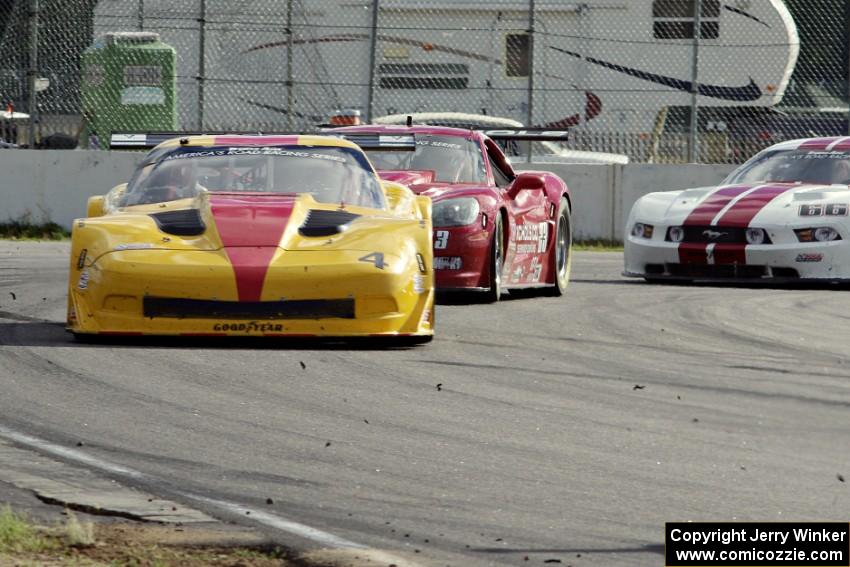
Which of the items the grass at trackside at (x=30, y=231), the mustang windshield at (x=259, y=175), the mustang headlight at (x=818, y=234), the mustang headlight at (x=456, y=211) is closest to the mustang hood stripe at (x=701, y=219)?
the mustang headlight at (x=818, y=234)

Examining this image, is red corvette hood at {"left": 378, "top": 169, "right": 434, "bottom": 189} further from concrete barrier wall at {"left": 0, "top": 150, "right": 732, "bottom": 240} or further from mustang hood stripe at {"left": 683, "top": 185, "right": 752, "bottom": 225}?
concrete barrier wall at {"left": 0, "top": 150, "right": 732, "bottom": 240}

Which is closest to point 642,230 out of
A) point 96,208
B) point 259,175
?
point 259,175

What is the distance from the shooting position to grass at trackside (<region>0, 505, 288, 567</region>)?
13.1ft

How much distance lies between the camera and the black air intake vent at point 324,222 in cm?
791

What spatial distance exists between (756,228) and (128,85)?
28.3 feet

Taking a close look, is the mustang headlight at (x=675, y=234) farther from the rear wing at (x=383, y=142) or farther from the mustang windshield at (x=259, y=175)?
the mustang windshield at (x=259, y=175)

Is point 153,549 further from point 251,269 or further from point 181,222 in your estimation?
point 181,222

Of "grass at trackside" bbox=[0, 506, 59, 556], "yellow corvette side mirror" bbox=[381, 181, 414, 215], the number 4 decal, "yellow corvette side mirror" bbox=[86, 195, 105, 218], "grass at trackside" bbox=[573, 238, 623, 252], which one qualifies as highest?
"yellow corvette side mirror" bbox=[381, 181, 414, 215]

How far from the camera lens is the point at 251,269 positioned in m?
7.51

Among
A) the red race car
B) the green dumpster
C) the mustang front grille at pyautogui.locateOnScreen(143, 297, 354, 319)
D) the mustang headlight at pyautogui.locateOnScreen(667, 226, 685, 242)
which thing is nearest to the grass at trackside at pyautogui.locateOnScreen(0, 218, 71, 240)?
the green dumpster

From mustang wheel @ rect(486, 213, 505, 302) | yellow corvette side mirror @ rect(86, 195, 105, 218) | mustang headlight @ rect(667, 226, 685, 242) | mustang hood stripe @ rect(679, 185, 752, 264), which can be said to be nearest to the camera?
yellow corvette side mirror @ rect(86, 195, 105, 218)

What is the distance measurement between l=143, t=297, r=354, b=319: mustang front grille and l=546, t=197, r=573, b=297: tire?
4189 millimetres

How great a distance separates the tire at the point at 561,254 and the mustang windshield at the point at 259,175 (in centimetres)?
286

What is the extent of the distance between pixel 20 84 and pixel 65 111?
1.93 feet
